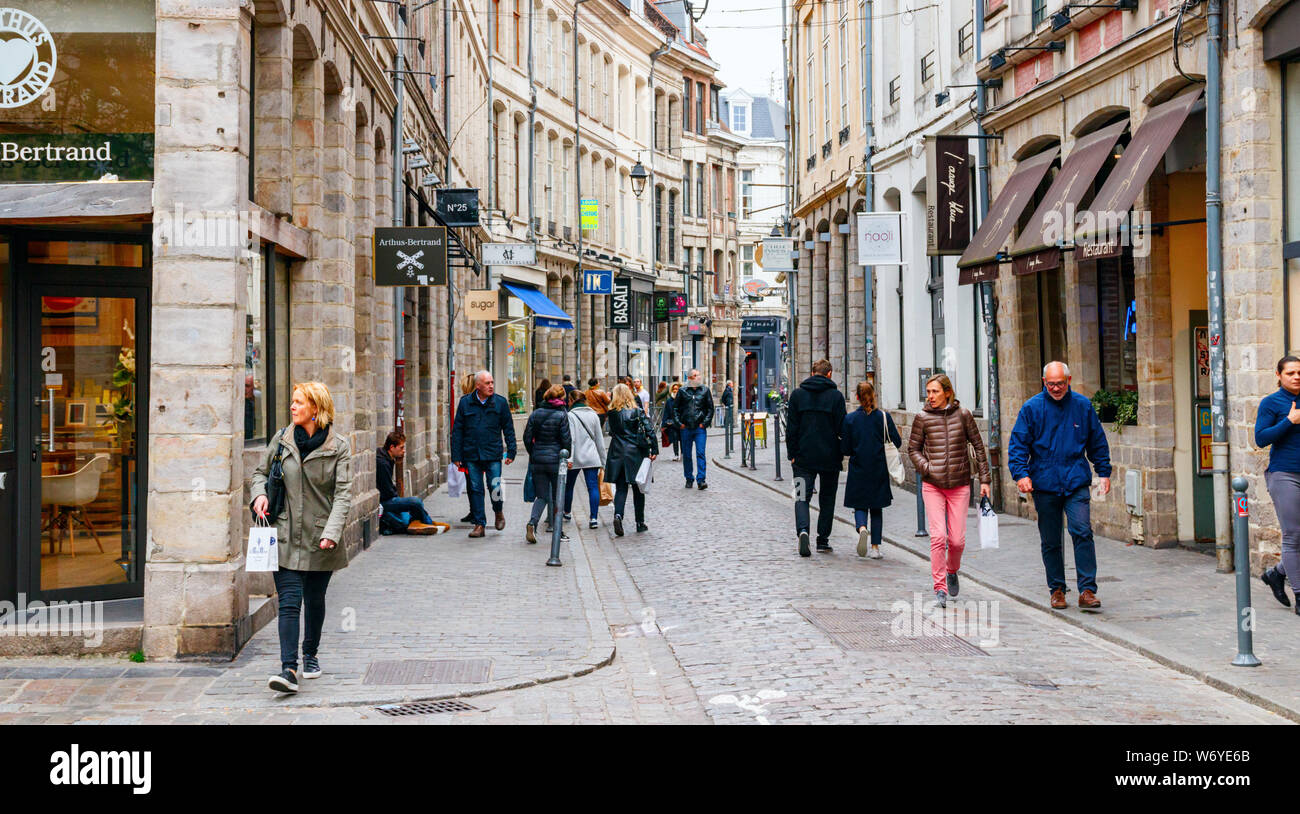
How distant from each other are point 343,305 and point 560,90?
2877cm

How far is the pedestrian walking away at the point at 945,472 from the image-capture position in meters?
11.0

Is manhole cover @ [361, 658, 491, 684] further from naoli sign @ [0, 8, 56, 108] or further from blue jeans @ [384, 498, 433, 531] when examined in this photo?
blue jeans @ [384, 498, 433, 531]

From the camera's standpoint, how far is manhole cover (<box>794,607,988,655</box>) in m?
9.04

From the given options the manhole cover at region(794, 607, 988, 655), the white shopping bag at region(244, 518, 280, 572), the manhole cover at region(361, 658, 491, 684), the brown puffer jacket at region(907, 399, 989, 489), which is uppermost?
the brown puffer jacket at region(907, 399, 989, 489)

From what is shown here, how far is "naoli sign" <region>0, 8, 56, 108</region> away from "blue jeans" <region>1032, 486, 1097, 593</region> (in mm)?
7367

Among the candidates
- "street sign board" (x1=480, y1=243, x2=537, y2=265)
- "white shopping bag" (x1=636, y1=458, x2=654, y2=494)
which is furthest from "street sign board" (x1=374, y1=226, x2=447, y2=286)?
"street sign board" (x1=480, y1=243, x2=537, y2=265)

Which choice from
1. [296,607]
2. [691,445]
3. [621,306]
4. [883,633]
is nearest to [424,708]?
[296,607]

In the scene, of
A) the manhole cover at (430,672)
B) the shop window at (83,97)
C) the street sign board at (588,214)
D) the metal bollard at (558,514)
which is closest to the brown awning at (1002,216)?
the metal bollard at (558,514)

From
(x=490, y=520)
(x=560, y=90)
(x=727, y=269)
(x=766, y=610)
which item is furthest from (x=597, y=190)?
(x=766, y=610)

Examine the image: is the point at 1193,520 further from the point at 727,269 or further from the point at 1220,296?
the point at 727,269

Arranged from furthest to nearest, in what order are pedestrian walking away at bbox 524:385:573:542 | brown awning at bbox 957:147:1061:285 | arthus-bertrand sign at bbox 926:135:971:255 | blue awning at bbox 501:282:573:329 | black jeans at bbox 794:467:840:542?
1. blue awning at bbox 501:282:573:329
2. arthus-bertrand sign at bbox 926:135:971:255
3. brown awning at bbox 957:147:1061:285
4. pedestrian walking away at bbox 524:385:573:542
5. black jeans at bbox 794:467:840:542

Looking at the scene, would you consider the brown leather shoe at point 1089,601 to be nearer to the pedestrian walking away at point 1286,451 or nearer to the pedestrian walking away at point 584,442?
the pedestrian walking away at point 1286,451

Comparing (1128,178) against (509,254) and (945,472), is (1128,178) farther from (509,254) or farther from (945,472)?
(509,254)

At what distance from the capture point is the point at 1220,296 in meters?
12.2
